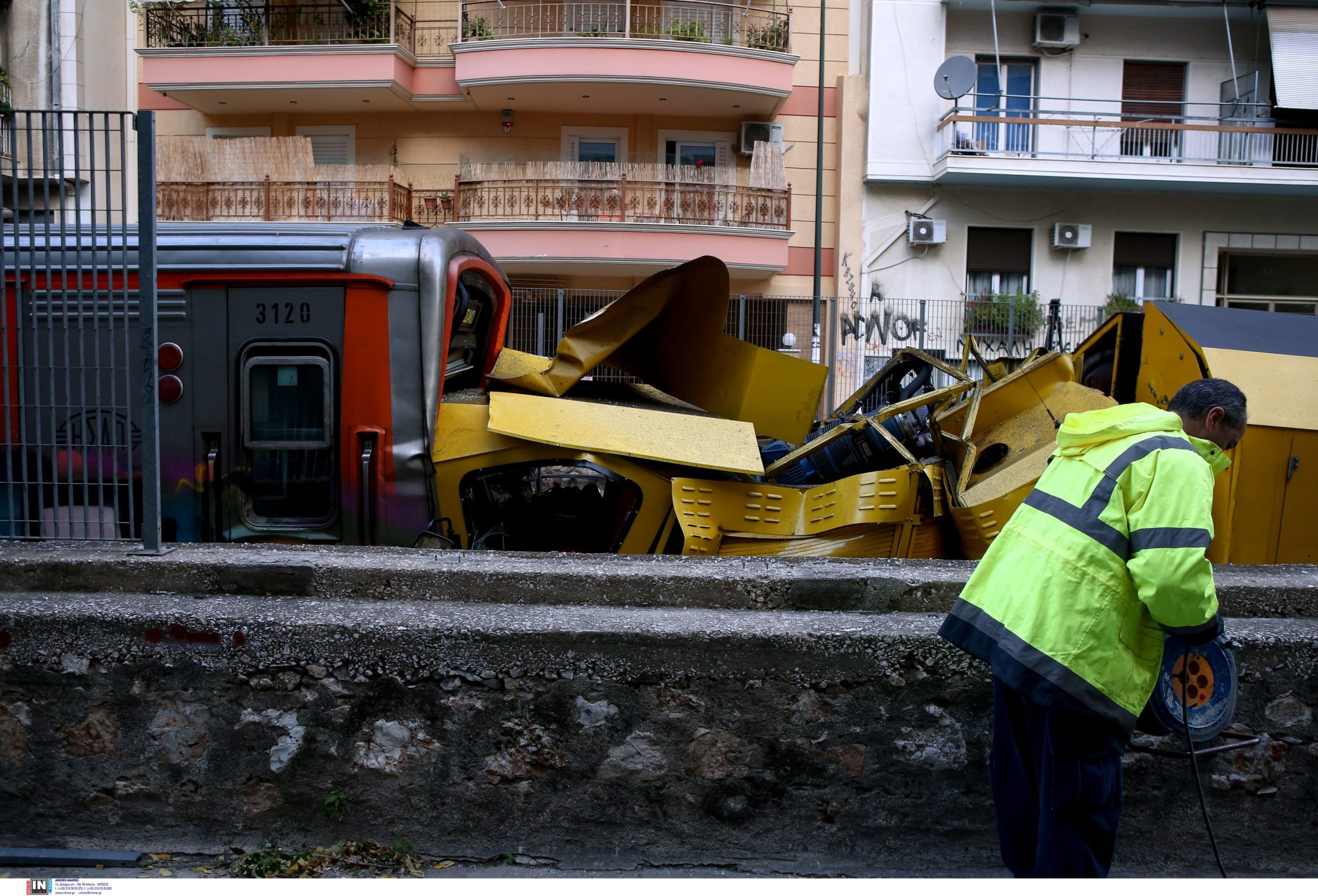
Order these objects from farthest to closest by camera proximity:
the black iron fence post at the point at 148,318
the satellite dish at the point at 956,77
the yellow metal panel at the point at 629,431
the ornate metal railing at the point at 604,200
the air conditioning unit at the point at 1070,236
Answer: the air conditioning unit at the point at 1070,236
the satellite dish at the point at 956,77
the ornate metal railing at the point at 604,200
the yellow metal panel at the point at 629,431
the black iron fence post at the point at 148,318

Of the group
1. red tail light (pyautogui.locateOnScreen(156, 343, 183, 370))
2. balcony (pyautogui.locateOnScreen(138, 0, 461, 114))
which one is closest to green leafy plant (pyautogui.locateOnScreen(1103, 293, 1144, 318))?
balcony (pyautogui.locateOnScreen(138, 0, 461, 114))

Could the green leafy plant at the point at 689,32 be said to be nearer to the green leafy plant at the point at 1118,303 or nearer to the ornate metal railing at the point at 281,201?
the ornate metal railing at the point at 281,201

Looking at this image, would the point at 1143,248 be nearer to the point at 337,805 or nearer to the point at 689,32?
the point at 689,32

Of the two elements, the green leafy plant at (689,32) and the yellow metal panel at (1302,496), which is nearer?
the yellow metal panel at (1302,496)

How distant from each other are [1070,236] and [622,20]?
30.6ft

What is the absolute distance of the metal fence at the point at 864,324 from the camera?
54.4ft

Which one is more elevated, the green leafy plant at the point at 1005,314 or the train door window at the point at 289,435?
the green leafy plant at the point at 1005,314

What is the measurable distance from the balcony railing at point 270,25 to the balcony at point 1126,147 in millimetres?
10576

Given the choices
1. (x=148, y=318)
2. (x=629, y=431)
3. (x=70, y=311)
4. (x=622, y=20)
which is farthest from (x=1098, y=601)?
(x=622, y=20)

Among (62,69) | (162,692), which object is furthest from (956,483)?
(62,69)

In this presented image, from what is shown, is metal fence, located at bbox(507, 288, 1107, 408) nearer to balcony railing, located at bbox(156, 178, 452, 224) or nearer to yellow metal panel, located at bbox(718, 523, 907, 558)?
balcony railing, located at bbox(156, 178, 452, 224)

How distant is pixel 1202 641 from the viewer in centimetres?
225

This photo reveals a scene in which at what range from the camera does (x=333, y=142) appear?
20.0 metres

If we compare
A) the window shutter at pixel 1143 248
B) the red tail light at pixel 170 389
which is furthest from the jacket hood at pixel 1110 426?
the window shutter at pixel 1143 248
